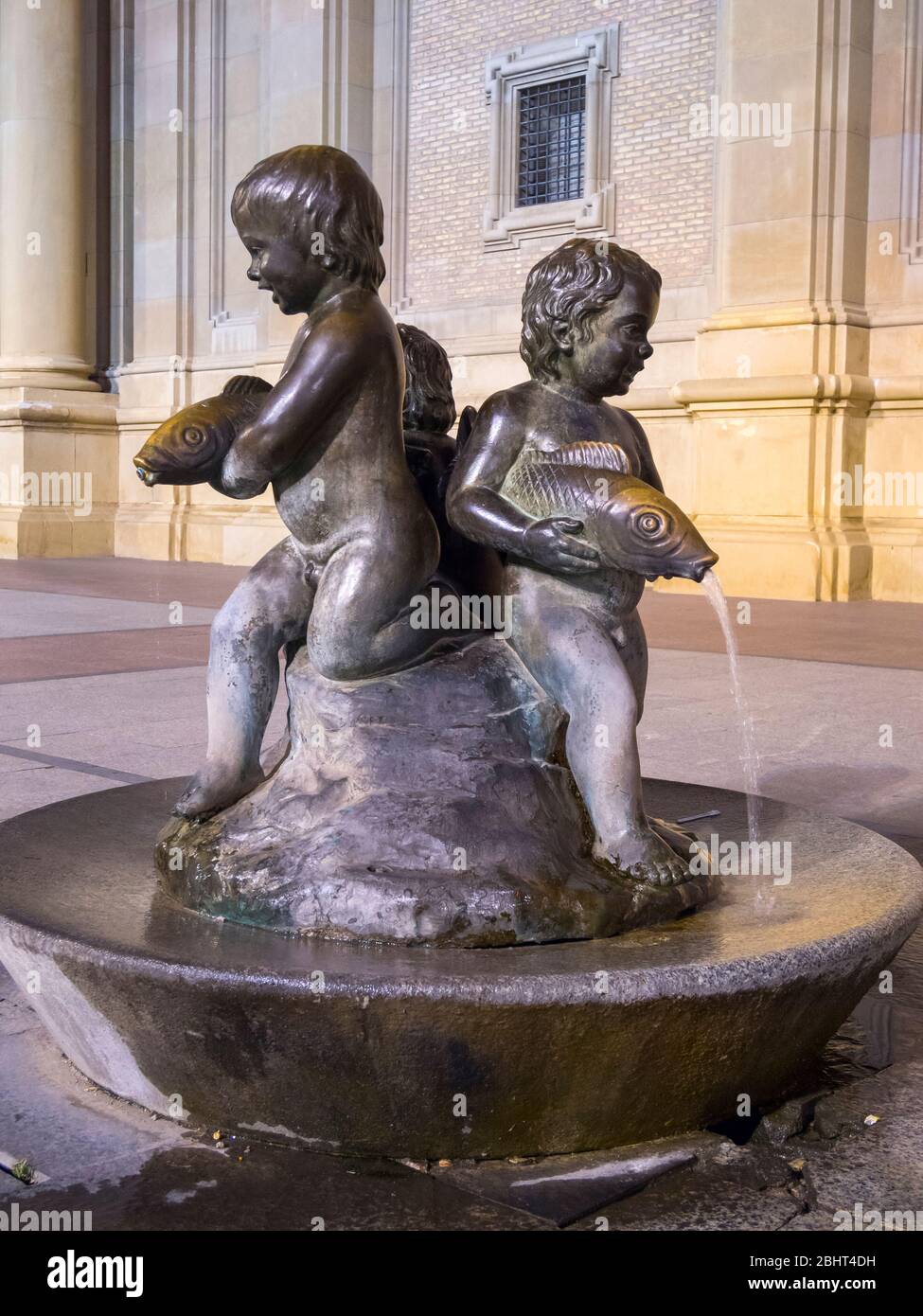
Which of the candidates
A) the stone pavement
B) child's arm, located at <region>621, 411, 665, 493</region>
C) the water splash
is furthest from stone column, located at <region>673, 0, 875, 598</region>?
child's arm, located at <region>621, 411, 665, 493</region>

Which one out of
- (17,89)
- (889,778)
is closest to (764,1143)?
(889,778)

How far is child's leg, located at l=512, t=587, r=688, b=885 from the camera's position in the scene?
2744 millimetres

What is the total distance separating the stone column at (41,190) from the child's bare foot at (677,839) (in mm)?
16482

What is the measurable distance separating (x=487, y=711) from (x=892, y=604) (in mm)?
9733

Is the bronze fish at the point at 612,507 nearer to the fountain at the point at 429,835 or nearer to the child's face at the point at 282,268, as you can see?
the fountain at the point at 429,835

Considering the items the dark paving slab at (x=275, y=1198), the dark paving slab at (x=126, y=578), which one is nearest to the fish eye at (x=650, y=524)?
the dark paving slab at (x=275, y=1198)

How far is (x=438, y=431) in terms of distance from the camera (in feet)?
10.3

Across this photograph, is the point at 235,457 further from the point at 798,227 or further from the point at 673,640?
the point at 798,227

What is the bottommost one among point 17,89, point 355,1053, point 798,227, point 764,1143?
point 764,1143

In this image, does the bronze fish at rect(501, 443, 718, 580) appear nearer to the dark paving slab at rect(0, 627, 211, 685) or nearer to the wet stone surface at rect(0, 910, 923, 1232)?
the wet stone surface at rect(0, 910, 923, 1232)

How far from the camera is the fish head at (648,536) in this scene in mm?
2609

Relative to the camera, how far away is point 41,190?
59.2 ft

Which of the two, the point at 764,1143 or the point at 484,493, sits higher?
the point at 484,493
